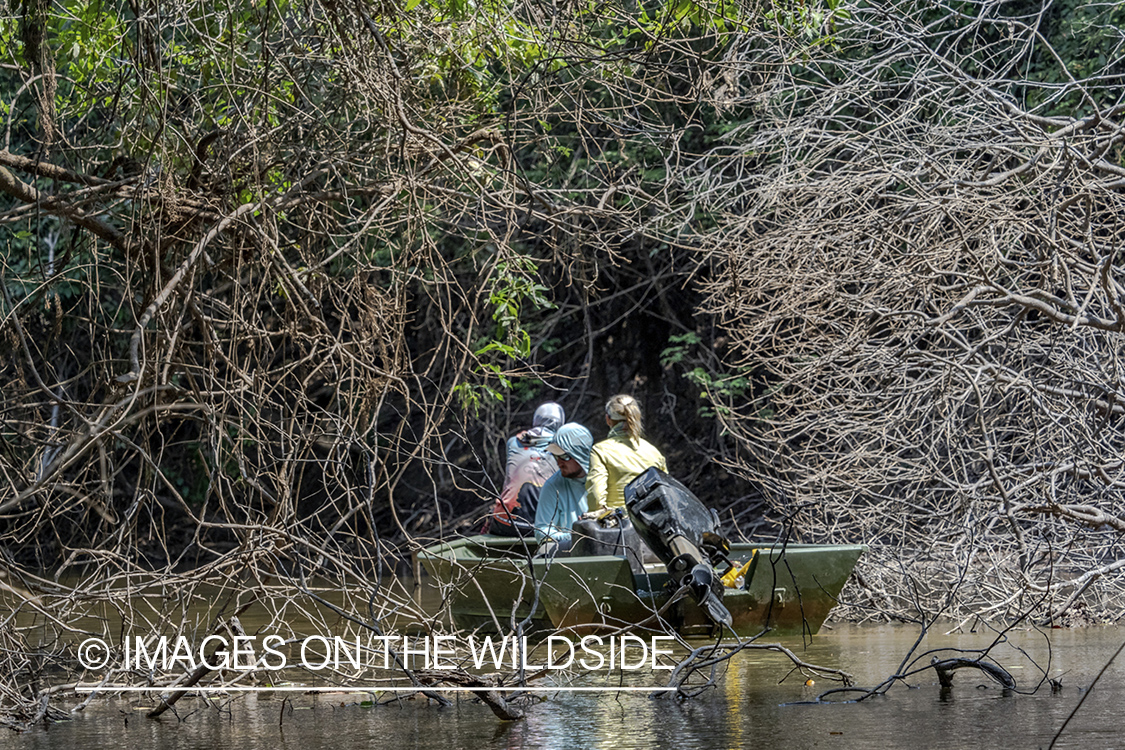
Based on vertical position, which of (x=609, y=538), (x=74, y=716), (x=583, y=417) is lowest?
(x=74, y=716)

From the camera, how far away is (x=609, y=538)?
944cm

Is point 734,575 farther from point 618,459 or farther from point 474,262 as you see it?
point 474,262

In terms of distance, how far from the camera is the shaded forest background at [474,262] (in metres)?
6.41

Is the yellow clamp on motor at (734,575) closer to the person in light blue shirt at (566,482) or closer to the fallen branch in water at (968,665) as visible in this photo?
the person in light blue shirt at (566,482)

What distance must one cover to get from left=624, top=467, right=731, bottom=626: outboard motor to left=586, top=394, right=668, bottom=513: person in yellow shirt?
0.67 metres

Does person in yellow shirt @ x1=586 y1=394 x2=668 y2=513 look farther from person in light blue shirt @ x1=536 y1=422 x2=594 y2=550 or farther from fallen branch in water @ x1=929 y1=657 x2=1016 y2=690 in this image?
fallen branch in water @ x1=929 y1=657 x2=1016 y2=690

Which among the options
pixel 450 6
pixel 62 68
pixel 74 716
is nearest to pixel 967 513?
pixel 450 6

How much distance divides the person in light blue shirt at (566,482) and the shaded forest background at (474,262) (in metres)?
0.84

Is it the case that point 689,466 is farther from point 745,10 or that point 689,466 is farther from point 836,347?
point 745,10

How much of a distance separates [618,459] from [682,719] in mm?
3868

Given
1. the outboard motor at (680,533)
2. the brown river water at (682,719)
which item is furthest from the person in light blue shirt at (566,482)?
the brown river water at (682,719)

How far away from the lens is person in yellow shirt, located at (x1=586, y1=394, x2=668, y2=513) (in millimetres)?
9625

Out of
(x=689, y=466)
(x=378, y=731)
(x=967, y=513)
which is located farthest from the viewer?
(x=689, y=466)

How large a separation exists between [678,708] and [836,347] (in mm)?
4185
